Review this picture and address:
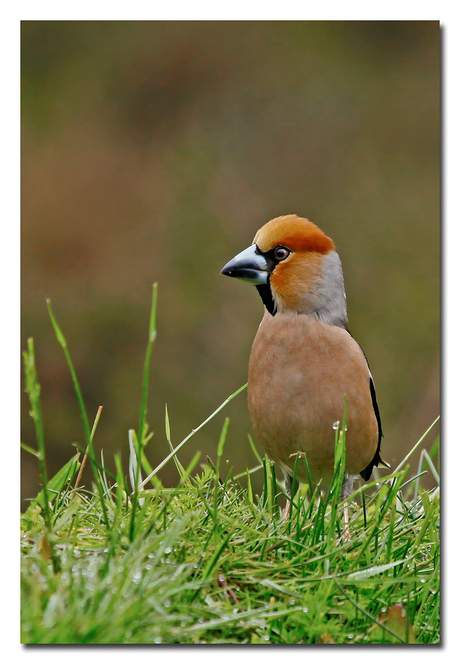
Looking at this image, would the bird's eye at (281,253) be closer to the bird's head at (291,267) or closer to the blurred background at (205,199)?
the bird's head at (291,267)

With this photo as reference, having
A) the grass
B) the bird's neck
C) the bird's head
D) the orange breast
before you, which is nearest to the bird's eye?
the bird's head

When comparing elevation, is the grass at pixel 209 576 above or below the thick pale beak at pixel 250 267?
below

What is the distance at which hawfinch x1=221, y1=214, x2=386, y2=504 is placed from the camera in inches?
115

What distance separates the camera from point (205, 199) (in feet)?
17.6

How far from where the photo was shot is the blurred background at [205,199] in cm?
391

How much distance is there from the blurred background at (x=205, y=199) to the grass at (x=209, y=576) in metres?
1.04

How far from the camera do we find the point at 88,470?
324 centimetres

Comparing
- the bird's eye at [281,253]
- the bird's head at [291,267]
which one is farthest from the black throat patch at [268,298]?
the bird's eye at [281,253]

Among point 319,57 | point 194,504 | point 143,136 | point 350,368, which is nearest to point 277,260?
point 350,368

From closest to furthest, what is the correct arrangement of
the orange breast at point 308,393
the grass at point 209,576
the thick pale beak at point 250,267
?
the grass at point 209,576 < the orange breast at point 308,393 < the thick pale beak at point 250,267

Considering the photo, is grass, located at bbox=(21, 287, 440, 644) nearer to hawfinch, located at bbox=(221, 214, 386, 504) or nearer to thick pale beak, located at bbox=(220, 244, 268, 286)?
hawfinch, located at bbox=(221, 214, 386, 504)

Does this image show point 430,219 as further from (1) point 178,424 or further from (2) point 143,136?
(1) point 178,424

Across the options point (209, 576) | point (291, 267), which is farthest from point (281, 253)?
point (209, 576)

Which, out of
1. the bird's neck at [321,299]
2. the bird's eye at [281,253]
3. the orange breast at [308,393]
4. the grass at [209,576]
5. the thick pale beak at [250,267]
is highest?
the bird's eye at [281,253]
